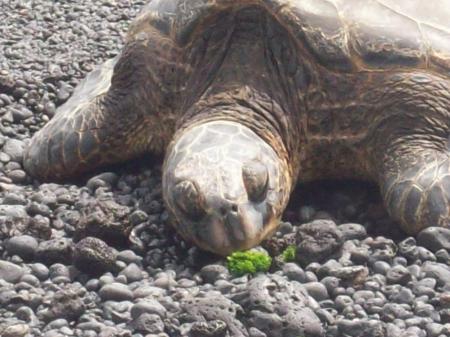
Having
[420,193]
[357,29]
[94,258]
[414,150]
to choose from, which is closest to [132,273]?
[94,258]

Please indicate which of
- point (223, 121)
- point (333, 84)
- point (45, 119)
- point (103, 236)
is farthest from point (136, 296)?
point (45, 119)

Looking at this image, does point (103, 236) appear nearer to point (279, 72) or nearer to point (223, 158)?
point (223, 158)

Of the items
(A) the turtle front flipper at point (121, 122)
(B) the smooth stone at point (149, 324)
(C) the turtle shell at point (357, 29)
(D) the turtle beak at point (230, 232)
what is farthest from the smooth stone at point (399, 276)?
(A) the turtle front flipper at point (121, 122)

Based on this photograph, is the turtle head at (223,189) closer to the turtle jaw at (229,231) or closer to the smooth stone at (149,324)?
the turtle jaw at (229,231)

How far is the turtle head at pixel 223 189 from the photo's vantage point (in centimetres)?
500

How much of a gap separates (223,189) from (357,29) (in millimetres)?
1151

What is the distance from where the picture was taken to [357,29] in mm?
5648

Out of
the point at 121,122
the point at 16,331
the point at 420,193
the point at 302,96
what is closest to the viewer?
the point at 16,331

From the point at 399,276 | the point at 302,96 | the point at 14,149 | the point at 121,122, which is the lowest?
the point at 14,149

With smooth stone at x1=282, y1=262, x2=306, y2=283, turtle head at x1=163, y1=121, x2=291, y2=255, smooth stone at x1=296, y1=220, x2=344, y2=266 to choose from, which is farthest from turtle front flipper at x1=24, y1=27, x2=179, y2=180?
smooth stone at x1=282, y1=262, x2=306, y2=283

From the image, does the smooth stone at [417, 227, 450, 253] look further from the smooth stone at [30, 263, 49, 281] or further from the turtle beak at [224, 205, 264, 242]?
the smooth stone at [30, 263, 49, 281]

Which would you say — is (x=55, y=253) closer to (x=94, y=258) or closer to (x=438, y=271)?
(x=94, y=258)

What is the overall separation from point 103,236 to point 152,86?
1.22 metres

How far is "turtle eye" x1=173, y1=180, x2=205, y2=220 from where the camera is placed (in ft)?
16.5
